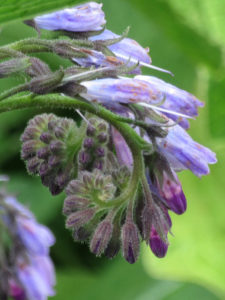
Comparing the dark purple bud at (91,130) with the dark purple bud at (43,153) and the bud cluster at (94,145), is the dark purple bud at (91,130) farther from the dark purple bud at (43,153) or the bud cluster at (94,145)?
the dark purple bud at (43,153)

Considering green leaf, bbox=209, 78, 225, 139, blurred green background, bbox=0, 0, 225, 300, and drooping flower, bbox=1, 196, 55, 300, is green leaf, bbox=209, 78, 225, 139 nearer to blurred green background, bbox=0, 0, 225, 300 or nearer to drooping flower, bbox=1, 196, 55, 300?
blurred green background, bbox=0, 0, 225, 300

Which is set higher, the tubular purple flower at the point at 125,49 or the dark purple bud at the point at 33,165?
the tubular purple flower at the point at 125,49

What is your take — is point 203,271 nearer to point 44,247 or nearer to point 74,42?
point 44,247

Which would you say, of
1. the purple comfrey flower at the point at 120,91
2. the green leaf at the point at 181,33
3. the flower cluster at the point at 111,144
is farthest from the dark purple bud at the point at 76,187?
the green leaf at the point at 181,33

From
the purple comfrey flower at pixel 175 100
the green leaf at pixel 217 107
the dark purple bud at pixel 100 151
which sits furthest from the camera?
the green leaf at pixel 217 107

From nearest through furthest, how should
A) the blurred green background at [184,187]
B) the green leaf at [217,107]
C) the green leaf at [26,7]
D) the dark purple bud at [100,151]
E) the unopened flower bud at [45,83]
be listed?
the green leaf at [26,7] → the unopened flower bud at [45,83] → the dark purple bud at [100,151] → the green leaf at [217,107] → the blurred green background at [184,187]

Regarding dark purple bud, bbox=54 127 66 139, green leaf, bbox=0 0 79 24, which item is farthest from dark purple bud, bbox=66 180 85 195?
green leaf, bbox=0 0 79 24
